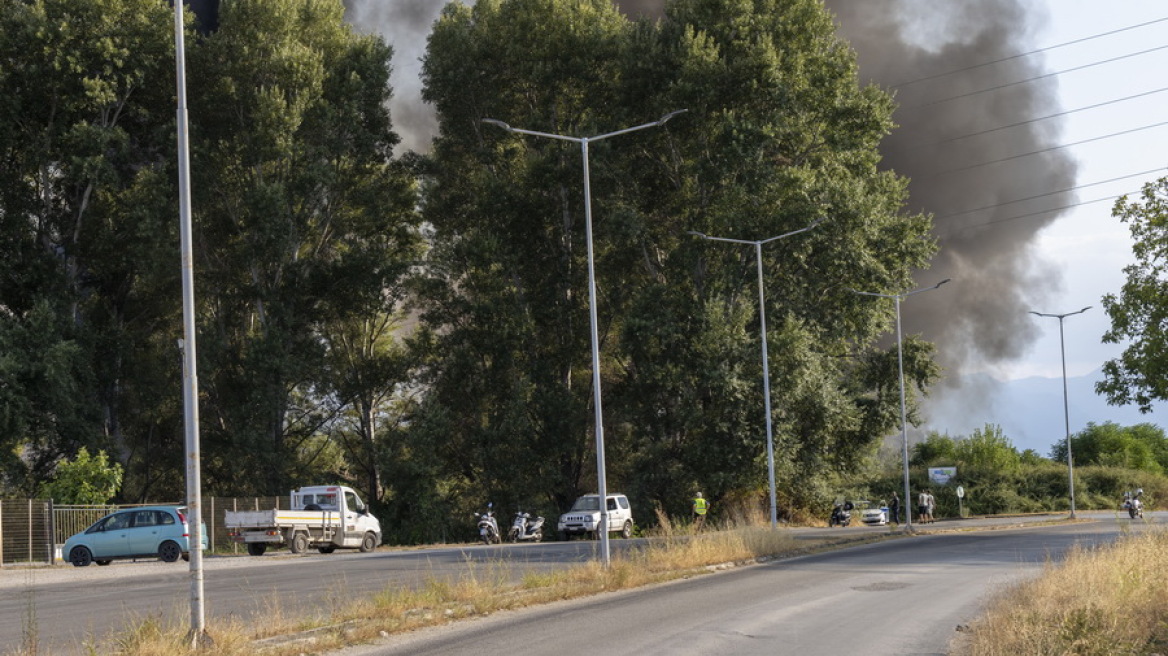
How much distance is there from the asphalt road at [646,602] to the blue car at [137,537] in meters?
1.87

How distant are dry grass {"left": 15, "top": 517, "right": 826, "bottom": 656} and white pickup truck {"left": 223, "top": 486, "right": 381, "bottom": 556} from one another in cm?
1338

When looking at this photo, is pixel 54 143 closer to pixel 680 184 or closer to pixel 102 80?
pixel 102 80

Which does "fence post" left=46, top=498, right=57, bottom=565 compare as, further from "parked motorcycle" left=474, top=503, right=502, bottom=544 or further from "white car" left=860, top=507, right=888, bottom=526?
"white car" left=860, top=507, right=888, bottom=526

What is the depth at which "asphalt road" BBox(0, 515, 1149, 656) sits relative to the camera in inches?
548

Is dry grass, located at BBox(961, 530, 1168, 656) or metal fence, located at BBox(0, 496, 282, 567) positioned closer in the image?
dry grass, located at BBox(961, 530, 1168, 656)

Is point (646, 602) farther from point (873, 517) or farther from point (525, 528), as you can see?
point (873, 517)

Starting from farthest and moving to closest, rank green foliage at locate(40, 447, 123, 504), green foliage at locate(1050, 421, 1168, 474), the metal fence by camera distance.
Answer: green foliage at locate(1050, 421, 1168, 474) → green foliage at locate(40, 447, 123, 504) → the metal fence

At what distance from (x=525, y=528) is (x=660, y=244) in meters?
14.9

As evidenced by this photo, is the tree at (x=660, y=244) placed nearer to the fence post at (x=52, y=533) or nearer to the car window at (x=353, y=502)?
the car window at (x=353, y=502)

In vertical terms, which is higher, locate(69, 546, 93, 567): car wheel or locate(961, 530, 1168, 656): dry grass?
locate(961, 530, 1168, 656): dry grass

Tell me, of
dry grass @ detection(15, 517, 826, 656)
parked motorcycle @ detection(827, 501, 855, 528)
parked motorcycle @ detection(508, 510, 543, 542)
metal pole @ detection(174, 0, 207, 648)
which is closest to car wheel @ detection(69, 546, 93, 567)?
dry grass @ detection(15, 517, 826, 656)

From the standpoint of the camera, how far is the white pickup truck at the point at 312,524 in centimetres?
3684

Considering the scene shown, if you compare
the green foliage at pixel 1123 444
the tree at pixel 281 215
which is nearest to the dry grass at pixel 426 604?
the tree at pixel 281 215

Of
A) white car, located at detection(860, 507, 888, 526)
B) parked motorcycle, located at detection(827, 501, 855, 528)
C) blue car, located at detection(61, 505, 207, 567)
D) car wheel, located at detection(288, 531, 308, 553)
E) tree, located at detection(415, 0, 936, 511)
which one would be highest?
tree, located at detection(415, 0, 936, 511)
